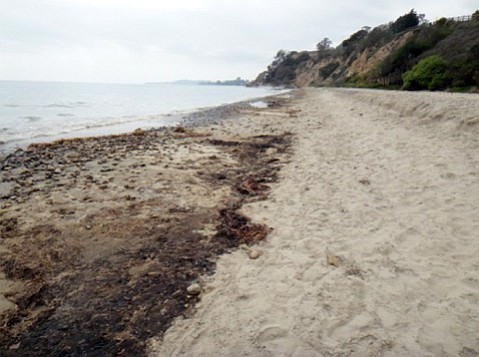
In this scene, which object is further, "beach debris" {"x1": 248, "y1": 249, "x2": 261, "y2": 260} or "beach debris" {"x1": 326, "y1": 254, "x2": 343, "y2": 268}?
"beach debris" {"x1": 248, "y1": 249, "x2": 261, "y2": 260}

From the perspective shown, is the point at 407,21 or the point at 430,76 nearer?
the point at 430,76

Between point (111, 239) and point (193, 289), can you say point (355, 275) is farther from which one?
point (111, 239)

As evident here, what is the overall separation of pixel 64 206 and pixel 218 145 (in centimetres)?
570

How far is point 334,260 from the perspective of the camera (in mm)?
3234

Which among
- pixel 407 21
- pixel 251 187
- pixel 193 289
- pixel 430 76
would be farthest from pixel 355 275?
pixel 407 21

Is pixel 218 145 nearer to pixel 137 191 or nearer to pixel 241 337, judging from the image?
pixel 137 191

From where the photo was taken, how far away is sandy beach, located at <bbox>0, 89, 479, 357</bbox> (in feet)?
7.72

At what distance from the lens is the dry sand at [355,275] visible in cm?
226

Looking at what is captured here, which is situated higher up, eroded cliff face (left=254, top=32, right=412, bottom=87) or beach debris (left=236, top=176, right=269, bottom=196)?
eroded cliff face (left=254, top=32, right=412, bottom=87)

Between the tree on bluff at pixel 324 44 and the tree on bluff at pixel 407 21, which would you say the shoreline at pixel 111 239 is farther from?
the tree on bluff at pixel 324 44

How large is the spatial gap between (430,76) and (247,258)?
28.2m

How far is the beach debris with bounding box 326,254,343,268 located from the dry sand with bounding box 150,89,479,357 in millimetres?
10

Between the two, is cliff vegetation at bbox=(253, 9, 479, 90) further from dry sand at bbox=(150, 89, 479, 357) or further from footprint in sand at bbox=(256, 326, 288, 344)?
footprint in sand at bbox=(256, 326, 288, 344)

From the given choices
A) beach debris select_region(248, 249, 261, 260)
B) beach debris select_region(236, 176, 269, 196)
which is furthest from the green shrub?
beach debris select_region(248, 249, 261, 260)
